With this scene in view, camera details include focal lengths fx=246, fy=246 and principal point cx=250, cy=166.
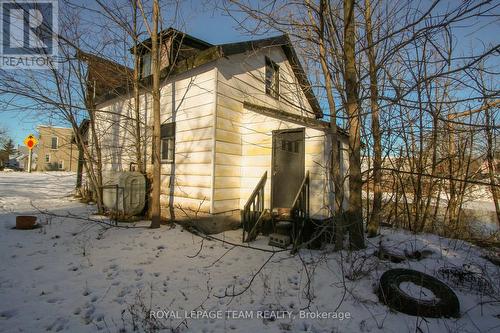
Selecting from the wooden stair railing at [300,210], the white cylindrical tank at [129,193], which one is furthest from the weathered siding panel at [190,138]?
the wooden stair railing at [300,210]

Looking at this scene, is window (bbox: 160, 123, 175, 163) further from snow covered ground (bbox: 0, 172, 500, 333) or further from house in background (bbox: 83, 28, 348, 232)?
snow covered ground (bbox: 0, 172, 500, 333)

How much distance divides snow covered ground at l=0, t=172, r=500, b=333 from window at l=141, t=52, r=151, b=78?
6083 mm

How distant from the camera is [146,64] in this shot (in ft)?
29.9

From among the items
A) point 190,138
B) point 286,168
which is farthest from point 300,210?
point 190,138

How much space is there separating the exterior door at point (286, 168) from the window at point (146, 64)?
558cm

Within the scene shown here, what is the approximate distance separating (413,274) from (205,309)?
10.0 feet

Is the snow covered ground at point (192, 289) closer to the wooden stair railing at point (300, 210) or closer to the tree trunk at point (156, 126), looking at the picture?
the wooden stair railing at point (300, 210)

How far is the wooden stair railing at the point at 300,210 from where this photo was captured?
552 cm

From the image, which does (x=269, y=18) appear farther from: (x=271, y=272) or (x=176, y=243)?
(x=176, y=243)

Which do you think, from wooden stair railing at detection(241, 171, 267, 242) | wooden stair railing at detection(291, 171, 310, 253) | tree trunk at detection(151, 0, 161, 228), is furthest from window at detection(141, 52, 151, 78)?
wooden stair railing at detection(291, 171, 310, 253)

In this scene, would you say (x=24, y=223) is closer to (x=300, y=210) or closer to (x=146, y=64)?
(x=146, y=64)

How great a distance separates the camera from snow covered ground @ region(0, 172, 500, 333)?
289 cm

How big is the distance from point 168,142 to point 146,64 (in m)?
3.47

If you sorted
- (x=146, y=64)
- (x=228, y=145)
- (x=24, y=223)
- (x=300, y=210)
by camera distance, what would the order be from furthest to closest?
Answer: 1. (x=146, y=64)
2. (x=228, y=145)
3. (x=24, y=223)
4. (x=300, y=210)
